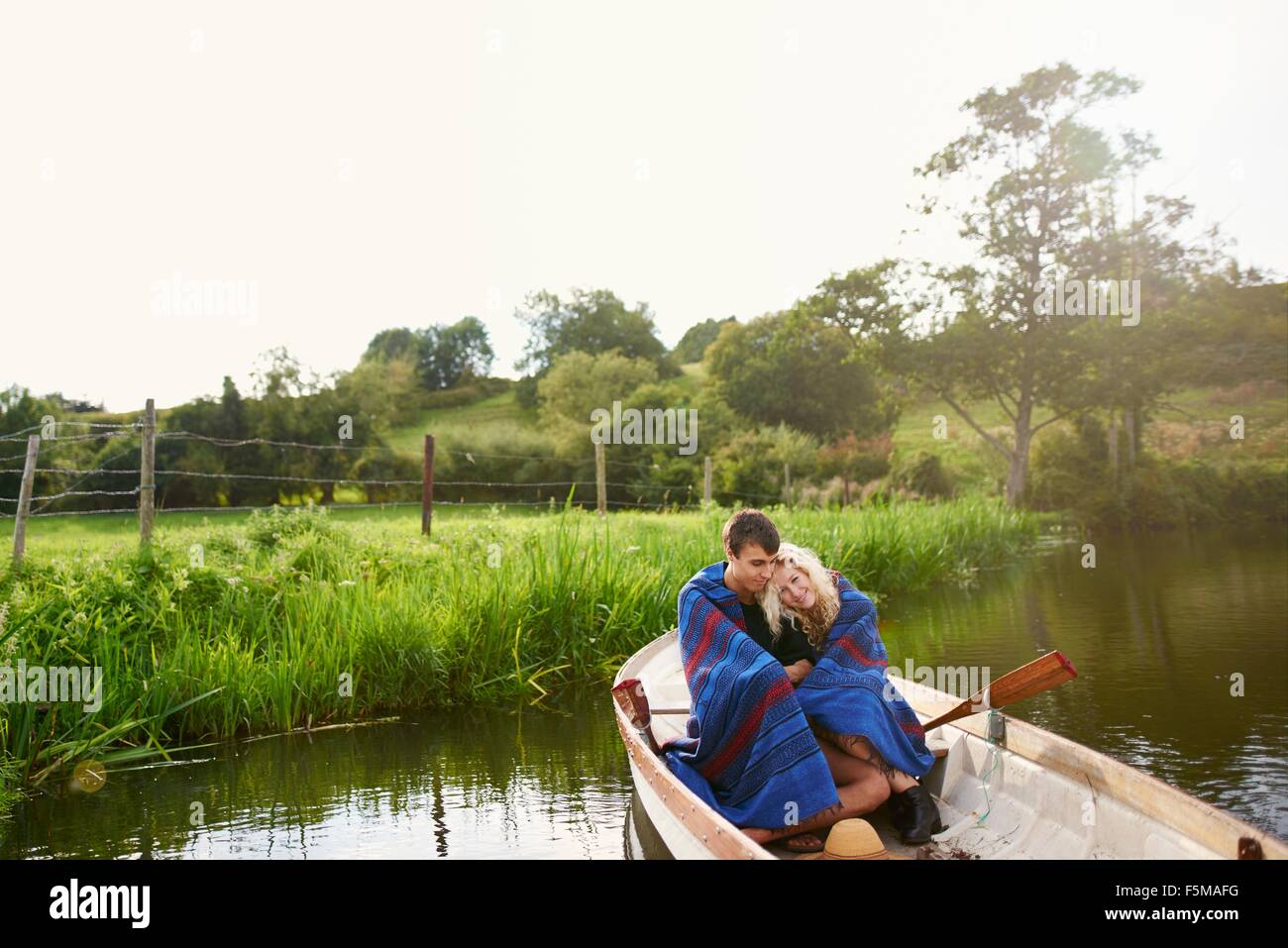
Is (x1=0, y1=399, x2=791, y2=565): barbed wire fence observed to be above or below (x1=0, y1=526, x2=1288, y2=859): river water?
above

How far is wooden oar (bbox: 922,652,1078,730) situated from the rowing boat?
0.09 m

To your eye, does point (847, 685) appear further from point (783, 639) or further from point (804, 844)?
point (804, 844)

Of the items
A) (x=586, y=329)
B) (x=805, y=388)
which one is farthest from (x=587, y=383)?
(x=586, y=329)

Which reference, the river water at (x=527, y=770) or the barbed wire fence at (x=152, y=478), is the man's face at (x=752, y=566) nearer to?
the river water at (x=527, y=770)

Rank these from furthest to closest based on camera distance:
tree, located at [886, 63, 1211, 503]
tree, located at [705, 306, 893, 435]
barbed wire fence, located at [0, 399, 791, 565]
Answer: tree, located at [705, 306, 893, 435], tree, located at [886, 63, 1211, 503], barbed wire fence, located at [0, 399, 791, 565]

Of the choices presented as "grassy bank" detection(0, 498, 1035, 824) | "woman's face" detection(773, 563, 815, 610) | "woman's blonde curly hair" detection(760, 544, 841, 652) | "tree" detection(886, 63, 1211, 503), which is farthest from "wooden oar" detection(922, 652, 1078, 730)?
"tree" detection(886, 63, 1211, 503)

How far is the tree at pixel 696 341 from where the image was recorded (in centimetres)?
5547

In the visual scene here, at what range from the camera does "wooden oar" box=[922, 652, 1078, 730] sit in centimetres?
463

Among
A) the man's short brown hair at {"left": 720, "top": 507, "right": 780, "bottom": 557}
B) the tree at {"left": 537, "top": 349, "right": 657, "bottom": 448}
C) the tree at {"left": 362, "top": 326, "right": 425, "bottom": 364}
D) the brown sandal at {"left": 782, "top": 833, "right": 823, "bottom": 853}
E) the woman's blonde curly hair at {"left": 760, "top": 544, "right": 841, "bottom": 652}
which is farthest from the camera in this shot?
the tree at {"left": 362, "top": 326, "right": 425, "bottom": 364}

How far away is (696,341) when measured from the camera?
56.2 meters

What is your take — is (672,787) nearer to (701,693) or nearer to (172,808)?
(701,693)

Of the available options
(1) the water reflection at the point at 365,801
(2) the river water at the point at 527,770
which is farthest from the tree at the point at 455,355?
(1) the water reflection at the point at 365,801

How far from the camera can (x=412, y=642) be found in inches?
318

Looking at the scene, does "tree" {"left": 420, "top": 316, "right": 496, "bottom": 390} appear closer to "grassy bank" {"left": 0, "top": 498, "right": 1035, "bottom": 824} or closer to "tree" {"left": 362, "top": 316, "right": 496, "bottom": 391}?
"tree" {"left": 362, "top": 316, "right": 496, "bottom": 391}
